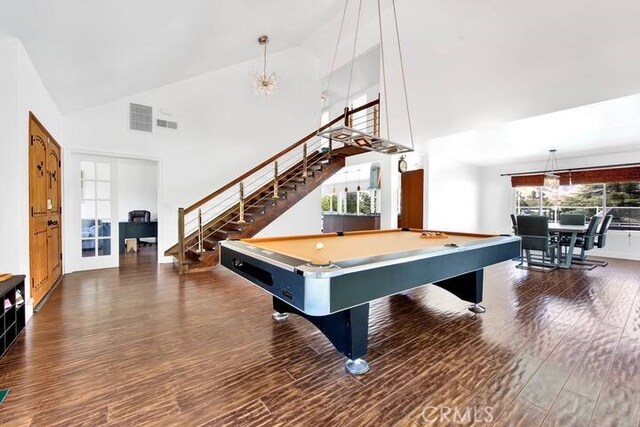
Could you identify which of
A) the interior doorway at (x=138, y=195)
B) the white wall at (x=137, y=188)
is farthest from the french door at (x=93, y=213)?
the white wall at (x=137, y=188)

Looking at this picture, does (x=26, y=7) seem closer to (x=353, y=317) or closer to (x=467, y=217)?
(x=353, y=317)

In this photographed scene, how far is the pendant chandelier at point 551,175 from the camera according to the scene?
20.4ft

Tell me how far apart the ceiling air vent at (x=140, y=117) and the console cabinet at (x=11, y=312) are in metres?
3.63

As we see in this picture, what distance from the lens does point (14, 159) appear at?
2.60 meters

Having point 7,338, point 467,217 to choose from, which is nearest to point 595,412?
point 7,338

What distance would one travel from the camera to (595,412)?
5.13 ft

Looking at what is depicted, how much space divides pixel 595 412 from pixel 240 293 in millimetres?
3199

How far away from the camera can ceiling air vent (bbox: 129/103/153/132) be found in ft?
17.2

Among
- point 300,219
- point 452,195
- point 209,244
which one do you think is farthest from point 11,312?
point 452,195

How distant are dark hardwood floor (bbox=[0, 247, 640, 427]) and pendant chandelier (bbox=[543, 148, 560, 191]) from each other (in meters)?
3.46

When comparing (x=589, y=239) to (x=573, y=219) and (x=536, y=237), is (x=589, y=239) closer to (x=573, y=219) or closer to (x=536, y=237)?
(x=536, y=237)

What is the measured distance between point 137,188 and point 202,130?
3.96 m

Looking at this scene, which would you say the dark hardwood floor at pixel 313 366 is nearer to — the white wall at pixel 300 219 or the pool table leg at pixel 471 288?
the pool table leg at pixel 471 288

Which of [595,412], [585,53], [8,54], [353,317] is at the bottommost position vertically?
[595,412]
